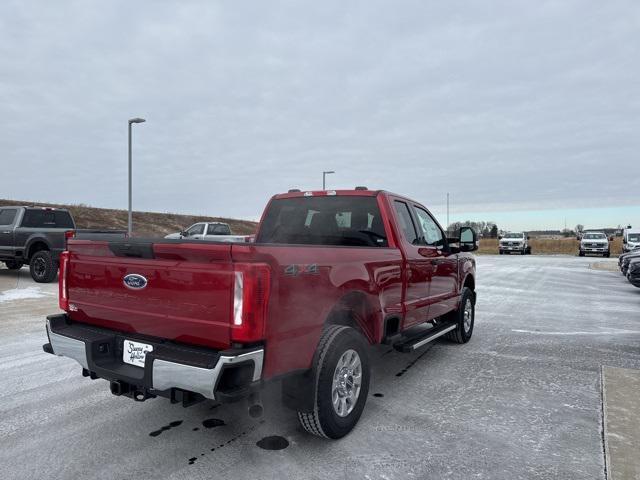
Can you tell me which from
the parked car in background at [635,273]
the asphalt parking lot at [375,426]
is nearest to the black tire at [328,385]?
the asphalt parking lot at [375,426]

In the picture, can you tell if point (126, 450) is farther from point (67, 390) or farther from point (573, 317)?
point (573, 317)

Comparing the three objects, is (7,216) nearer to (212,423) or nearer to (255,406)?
(212,423)

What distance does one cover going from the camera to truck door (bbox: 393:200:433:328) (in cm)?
461

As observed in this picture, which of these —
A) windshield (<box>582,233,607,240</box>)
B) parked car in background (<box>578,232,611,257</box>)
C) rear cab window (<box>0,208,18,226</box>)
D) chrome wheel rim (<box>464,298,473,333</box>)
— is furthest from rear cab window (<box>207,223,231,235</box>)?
windshield (<box>582,233,607,240</box>)

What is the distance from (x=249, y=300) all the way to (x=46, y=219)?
1314 cm

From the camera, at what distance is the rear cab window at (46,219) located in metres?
13.2

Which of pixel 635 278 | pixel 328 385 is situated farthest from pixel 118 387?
pixel 635 278

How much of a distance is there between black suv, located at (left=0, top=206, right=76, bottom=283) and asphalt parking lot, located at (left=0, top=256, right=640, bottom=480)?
7253 mm

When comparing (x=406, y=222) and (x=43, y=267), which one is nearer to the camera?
(x=406, y=222)

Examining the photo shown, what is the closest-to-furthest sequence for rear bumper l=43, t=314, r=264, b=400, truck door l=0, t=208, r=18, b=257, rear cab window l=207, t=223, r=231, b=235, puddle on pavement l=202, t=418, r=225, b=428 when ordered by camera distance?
1. rear bumper l=43, t=314, r=264, b=400
2. puddle on pavement l=202, t=418, r=225, b=428
3. truck door l=0, t=208, r=18, b=257
4. rear cab window l=207, t=223, r=231, b=235

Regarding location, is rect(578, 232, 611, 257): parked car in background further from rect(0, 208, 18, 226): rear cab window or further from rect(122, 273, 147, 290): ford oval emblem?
rect(122, 273, 147, 290): ford oval emblem

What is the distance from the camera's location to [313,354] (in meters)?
3.26

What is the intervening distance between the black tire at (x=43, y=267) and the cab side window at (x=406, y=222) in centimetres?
1095

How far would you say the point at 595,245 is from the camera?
34.4 meters
